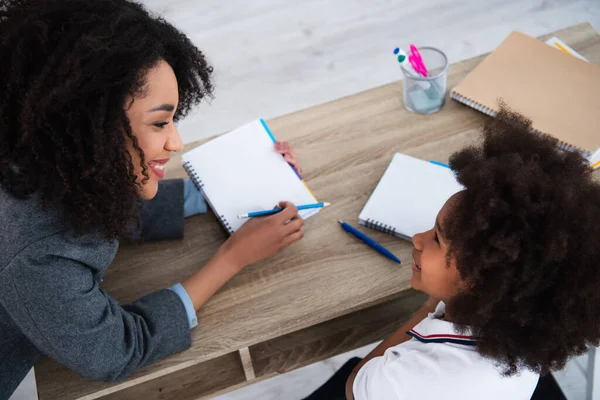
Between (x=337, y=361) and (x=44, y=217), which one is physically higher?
(x=44, y=217)

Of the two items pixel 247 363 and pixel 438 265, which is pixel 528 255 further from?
pixel 247 363

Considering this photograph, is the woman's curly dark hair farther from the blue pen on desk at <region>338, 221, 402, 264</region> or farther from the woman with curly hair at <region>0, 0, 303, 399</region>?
the woman with curly hair at <region>0, 0, 303, 399</region>

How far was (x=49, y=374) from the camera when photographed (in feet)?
3.93

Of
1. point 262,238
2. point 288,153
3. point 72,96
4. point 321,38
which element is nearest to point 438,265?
point 262,238

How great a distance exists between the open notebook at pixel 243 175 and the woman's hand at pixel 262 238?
0.06 m

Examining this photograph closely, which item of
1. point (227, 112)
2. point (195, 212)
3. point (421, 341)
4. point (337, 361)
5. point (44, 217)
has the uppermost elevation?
point (44, 217)

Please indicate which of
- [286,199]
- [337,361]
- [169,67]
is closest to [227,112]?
[337,361]

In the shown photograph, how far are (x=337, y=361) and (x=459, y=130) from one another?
82 centimetres

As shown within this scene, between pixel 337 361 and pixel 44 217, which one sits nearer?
pixel 44 217

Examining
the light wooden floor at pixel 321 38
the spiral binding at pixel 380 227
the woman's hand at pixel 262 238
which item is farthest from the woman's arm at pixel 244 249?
the light wooden floor at pixel 321 38

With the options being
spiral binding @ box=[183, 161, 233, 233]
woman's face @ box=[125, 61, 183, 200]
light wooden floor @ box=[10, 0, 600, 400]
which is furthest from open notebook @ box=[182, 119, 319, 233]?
light wooden floor @ box=[10, 0, 600, 400]

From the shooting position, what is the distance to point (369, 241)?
4.16 ft

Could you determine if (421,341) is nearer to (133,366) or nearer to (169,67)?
(133,366)

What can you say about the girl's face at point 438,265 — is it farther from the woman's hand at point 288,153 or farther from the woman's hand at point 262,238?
the woman's hand at point 288,153
